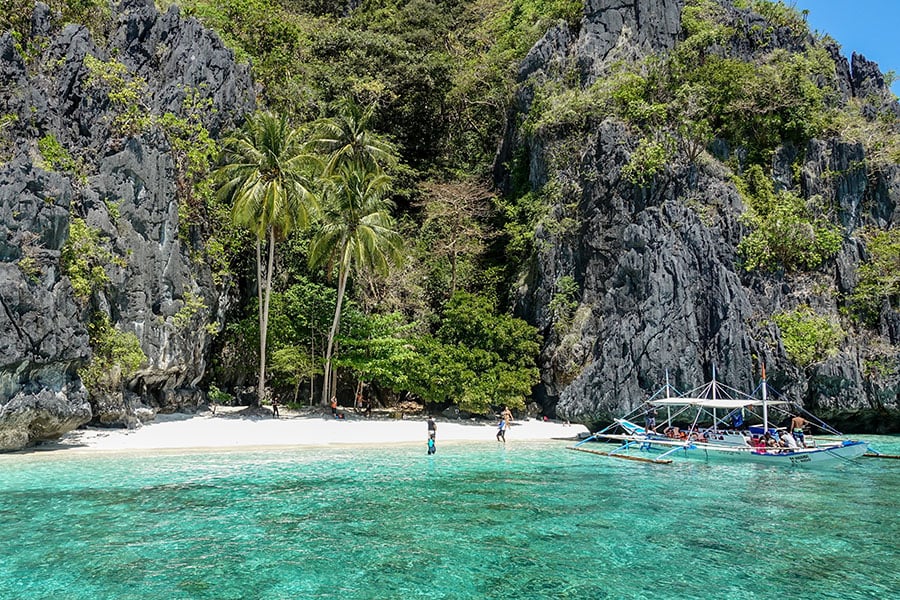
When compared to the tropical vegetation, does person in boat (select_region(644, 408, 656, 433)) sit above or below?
below

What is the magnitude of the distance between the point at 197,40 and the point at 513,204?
18.7 metres

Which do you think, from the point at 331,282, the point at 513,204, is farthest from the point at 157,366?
the point at 513,204

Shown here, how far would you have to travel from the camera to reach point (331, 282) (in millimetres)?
32250

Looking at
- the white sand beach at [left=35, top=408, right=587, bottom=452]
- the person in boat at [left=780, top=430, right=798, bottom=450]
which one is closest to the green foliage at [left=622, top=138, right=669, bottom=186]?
the white sand beach at [left=35, top=408, right=587, bottom=452]

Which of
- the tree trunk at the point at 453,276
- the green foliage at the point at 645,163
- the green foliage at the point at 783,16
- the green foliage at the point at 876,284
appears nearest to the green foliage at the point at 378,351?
the tree trunk at the point at 453,276

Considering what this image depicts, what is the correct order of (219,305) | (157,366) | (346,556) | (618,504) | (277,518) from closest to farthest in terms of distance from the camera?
(346,556)
(277,518)
(618,504)
(157,366)
(219,305)

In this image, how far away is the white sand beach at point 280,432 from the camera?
2241cm

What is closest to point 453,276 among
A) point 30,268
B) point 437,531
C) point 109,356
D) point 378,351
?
point 378,351

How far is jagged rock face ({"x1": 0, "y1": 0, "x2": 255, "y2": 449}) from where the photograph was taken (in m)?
19.0

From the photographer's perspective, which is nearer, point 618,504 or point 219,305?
point 618,504

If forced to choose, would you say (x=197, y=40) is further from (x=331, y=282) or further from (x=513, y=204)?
(x=513, y=204)

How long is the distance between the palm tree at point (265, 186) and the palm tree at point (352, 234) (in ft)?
5.03

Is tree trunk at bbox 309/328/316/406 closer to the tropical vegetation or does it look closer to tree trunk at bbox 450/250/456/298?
the tropical vegetation

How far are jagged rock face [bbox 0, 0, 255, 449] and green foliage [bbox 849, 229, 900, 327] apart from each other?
29.6 metres
